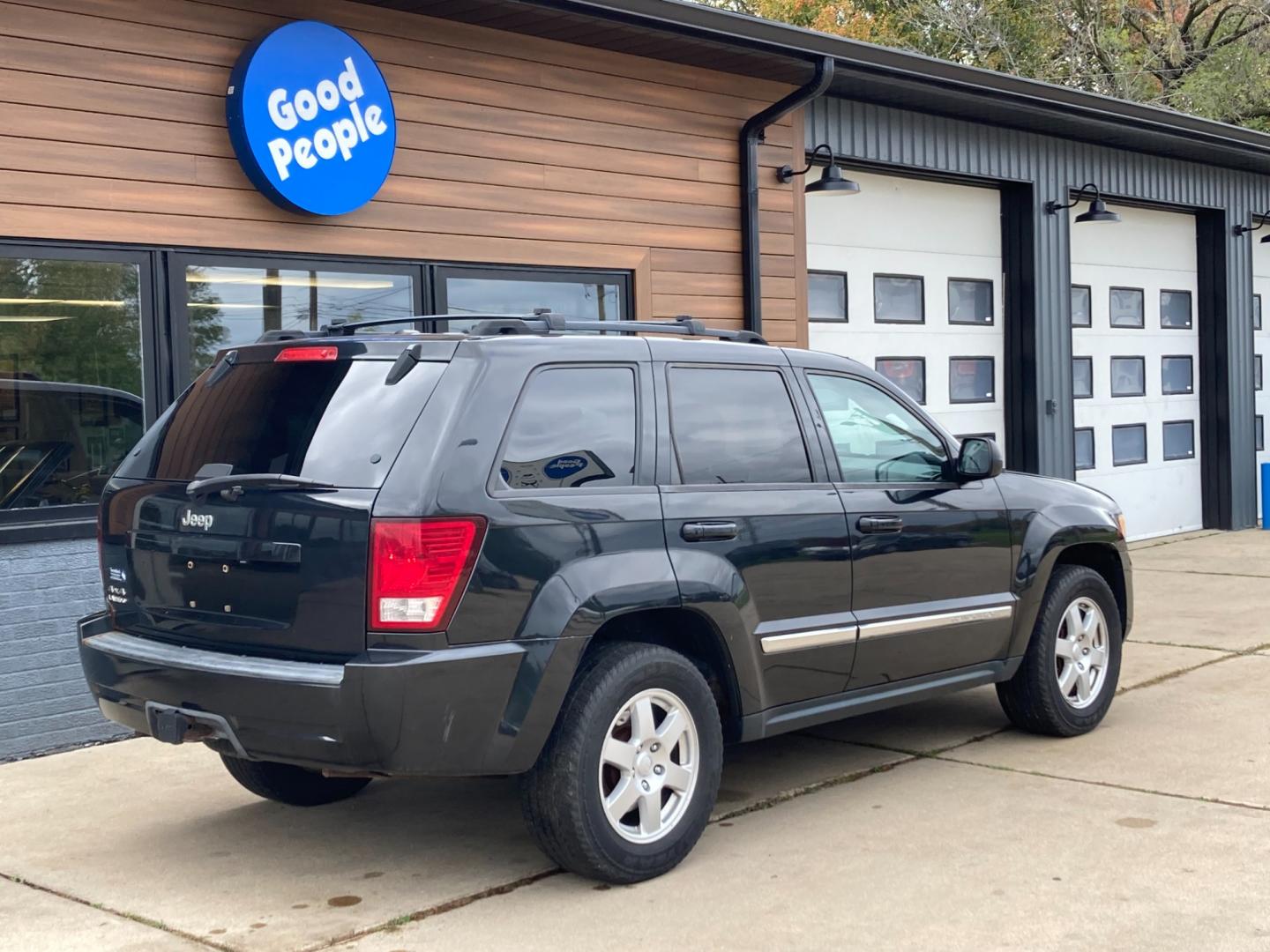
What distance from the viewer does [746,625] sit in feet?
16.6

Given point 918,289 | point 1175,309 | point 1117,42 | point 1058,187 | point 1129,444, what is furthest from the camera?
point 1117,42

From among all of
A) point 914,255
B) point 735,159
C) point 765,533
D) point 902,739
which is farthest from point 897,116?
point 765,533

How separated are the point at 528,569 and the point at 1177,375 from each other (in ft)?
40.2

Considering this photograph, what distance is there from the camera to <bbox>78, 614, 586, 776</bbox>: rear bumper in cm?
421

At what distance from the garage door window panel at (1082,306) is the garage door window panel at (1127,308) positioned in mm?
419

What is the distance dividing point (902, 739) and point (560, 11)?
14.5 feet

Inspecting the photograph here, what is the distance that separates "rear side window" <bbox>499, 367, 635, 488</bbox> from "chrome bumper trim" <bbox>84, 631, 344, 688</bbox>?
0.79m

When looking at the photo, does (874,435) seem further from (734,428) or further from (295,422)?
(295,422)

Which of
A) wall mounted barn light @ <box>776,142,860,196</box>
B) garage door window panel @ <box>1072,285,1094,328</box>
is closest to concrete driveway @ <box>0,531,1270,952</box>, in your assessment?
wall mounted barn light @ <box>776,142,860,196</box>

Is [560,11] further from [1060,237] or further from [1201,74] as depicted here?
[1201,74]

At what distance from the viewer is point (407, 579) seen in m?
4.26

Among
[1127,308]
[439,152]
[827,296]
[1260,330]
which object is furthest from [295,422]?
[1260,330]

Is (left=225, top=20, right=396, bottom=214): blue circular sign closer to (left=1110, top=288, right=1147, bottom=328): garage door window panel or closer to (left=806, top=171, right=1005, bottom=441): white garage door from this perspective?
(left=806, top=171, right=1005, bottom=441): white garage door

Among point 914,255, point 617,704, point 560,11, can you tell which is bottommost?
point 617,704
